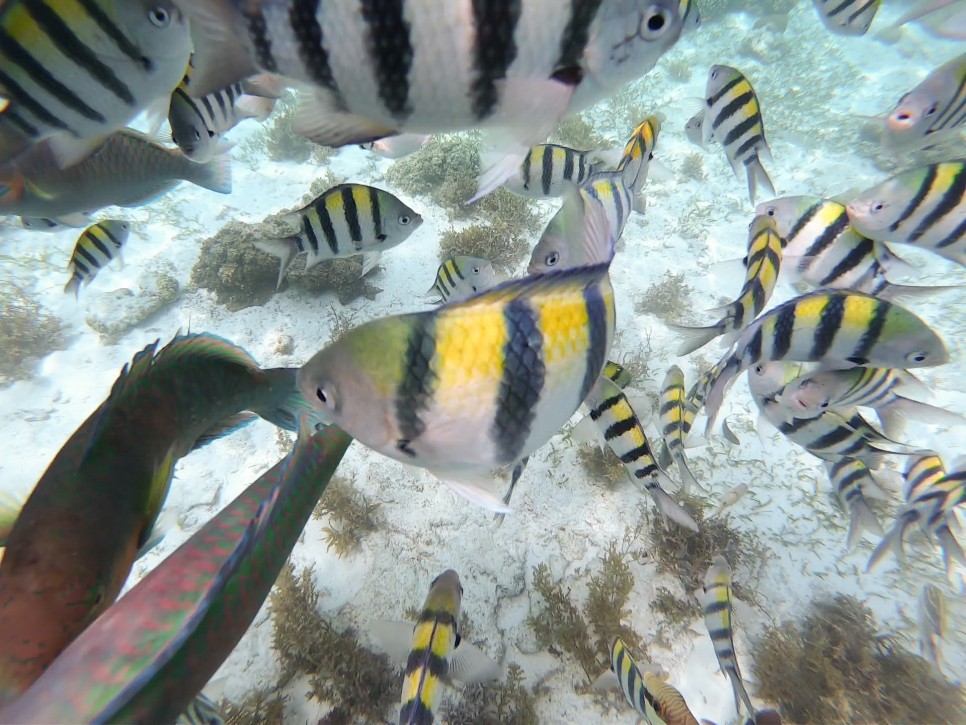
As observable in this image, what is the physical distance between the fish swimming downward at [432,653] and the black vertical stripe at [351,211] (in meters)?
2.56

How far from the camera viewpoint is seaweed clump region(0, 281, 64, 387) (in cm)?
584

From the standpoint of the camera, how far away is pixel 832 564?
4.12 metres

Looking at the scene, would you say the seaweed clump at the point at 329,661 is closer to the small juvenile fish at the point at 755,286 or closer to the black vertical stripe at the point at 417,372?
the black vertical stripe at the point at 417,372

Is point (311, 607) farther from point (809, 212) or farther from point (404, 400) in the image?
point (809, 212)

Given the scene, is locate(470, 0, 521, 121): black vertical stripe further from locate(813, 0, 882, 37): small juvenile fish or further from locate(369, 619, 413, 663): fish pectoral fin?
locate(813, 0, 882, 37): small juvenile fish

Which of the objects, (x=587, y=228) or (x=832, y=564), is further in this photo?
(x=832, y=564)

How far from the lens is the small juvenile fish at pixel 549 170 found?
368cm

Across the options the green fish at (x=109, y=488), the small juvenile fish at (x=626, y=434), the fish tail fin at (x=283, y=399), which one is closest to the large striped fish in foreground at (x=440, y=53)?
the green fish at (x=109, y=488)

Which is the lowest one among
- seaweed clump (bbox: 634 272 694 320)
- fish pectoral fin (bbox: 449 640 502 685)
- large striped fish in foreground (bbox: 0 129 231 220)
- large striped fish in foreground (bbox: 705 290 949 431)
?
fish pectoral fin (bbox: 449 640 502 685)

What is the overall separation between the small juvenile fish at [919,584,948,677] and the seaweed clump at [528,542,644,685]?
2269 millimetres

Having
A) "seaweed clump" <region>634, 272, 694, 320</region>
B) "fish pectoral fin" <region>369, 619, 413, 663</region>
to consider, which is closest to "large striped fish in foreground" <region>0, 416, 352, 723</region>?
"fish pectoral fin" <region>369, 619, 413, 663</region>

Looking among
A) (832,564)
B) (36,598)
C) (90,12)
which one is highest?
(90,12)

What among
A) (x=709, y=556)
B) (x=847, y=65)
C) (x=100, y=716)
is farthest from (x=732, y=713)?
(x=847, y=65)

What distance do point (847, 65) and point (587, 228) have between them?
20.8 metres
